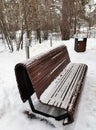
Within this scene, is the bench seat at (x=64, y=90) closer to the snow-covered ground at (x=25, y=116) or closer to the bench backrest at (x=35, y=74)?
the bench backrest at (x=35, y=74)

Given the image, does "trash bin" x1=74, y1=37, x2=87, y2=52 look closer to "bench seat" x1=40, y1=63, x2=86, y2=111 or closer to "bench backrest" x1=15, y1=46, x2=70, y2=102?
"bench seat" x1=40, y1=63, x2=86, y2=111

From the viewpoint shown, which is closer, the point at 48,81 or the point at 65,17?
the point at 48,81

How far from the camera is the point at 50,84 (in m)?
3.54

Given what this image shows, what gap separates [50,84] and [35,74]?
685 mm

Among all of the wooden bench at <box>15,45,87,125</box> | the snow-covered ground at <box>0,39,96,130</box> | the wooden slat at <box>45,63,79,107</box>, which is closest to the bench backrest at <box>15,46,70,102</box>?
the wooden bench at <box>15,45,87,125</box>

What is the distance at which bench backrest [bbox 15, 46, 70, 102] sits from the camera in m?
2.83

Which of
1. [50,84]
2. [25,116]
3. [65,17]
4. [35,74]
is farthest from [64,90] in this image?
[65,17]

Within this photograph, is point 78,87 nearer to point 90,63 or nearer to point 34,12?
point 90,63

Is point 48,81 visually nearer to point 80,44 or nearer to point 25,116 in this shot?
point 25,116

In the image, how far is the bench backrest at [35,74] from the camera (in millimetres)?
2829

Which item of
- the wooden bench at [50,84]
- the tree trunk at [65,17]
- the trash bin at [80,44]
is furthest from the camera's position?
the tree trunk at [65,17]

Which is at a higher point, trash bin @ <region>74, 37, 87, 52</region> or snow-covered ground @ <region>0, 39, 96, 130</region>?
trash bin @ <region>74, 37, 87, 52</region>

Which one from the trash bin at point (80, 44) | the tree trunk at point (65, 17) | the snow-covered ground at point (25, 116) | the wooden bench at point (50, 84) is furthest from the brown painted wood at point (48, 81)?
the tree trunk at point (65, 17)

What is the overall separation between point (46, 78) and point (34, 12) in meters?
11.7
